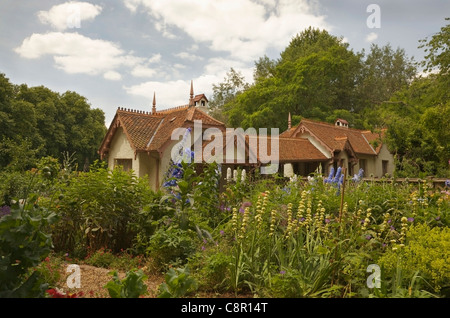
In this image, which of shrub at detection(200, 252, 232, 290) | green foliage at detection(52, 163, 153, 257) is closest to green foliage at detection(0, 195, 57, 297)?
shrub at detection(200, 252, 232, 290)

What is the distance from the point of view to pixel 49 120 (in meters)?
33.1

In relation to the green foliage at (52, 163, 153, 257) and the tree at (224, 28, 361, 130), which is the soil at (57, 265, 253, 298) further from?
the tree at (224, 28, 361, 130)

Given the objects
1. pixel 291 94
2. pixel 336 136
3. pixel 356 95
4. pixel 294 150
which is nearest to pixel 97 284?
pixel 294 150

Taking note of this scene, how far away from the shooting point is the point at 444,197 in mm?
5254

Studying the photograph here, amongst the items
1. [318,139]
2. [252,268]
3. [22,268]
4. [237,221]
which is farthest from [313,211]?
[318,139]

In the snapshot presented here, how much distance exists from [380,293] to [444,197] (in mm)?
3096

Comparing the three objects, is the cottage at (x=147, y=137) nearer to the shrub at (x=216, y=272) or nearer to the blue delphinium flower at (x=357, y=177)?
the blue delphinium flower at (x=357, y=177)

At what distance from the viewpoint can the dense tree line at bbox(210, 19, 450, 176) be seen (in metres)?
17.1

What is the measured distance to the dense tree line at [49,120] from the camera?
25703mm

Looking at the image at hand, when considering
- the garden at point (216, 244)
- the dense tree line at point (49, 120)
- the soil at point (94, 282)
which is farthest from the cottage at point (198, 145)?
the dense tree line at point (49, 120)

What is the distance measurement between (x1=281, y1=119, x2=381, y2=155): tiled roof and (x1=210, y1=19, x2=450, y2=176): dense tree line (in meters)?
1.71

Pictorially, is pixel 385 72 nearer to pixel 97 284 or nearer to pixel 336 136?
pixel 336 136

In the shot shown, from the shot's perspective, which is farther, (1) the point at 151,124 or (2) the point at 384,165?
(2) the point at 384,165

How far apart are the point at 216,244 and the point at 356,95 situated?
36.1 meters
